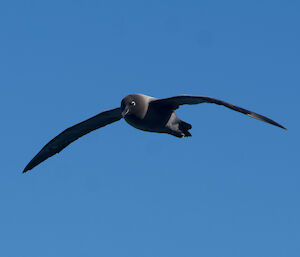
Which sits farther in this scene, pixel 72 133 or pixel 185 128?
pixel 72 133

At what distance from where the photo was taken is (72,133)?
21.0m

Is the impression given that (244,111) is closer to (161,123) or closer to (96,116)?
(161,123)

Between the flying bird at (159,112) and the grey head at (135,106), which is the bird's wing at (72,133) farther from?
the grey head at (135,106)

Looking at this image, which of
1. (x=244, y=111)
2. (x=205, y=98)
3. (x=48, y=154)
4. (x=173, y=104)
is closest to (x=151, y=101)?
(x=173, y=104)

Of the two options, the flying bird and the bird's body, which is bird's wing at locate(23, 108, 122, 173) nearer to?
the flying bird

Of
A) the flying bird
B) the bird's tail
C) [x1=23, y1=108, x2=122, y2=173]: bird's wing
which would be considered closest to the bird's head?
the flying bird

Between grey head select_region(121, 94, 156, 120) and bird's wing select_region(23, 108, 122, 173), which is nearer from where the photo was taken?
grey head select_region(121, 94, 156, 120)

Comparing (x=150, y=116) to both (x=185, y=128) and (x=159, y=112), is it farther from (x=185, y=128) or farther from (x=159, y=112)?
(x=185, y=128)

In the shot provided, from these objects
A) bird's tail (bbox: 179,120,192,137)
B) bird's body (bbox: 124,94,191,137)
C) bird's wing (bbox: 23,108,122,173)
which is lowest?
bird's body (bbox: 124,94,191,137)

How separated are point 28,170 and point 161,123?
6777mm

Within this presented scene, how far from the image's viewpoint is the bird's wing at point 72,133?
1995 cm

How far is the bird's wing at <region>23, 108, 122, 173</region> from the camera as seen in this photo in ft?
65.5

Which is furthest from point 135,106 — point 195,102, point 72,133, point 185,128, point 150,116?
point 72,133

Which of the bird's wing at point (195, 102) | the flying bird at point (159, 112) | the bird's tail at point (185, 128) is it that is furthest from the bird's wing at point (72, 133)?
the bird's wing at point (195, 102)
